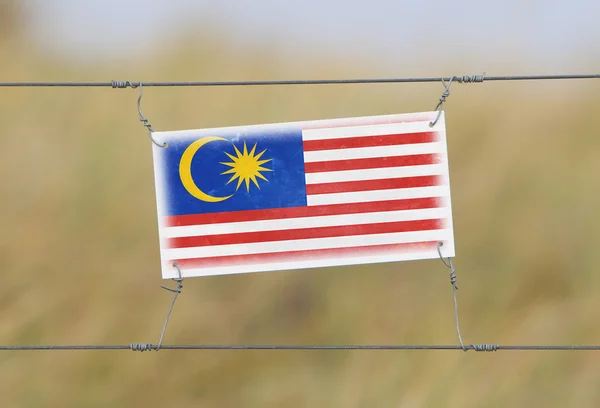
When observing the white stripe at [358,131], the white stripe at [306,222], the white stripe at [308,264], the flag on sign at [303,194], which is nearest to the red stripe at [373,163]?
the flag on sign at [303,194]

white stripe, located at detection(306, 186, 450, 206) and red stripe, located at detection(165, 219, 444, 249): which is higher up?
white stripe, located at detection(306, 186, 450, 206)

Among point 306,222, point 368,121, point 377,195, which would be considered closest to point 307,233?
point 306,222

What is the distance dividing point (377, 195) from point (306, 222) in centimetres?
46

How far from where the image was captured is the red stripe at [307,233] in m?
4.06

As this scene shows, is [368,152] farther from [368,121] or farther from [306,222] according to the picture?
[306,222]

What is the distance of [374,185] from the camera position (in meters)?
4.10

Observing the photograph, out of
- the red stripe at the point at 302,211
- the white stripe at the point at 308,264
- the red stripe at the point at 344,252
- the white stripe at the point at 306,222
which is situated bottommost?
the white stripe at the point at 308,264

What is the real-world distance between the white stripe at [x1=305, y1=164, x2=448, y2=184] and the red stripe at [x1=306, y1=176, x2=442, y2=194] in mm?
22

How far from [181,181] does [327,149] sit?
89 cm

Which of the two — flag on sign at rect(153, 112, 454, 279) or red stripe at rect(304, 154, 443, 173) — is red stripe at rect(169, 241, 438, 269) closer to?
flag on sign at rect(153, 112, 454, 279)

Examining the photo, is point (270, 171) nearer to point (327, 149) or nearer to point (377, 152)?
point (327, 149)

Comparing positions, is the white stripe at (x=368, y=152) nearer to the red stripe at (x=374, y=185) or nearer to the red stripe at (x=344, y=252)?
the red stripe at (x=374, y=185)

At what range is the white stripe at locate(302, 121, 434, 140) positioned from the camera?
13.3 ft

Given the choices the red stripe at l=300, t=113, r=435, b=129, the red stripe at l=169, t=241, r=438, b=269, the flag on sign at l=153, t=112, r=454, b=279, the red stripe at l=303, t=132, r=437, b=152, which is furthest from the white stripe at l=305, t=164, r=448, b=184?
the red stripe at l=169, t=241, r=438, b=269
